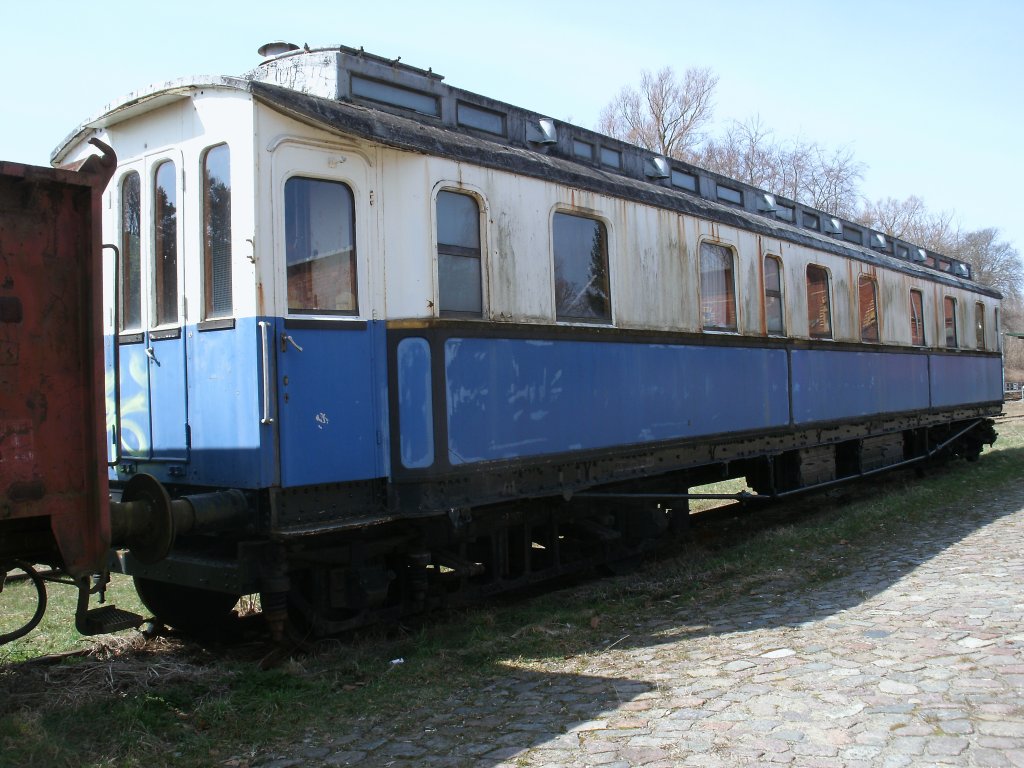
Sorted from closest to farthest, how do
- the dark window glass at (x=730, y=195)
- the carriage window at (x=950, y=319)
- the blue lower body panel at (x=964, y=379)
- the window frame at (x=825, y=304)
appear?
1. the dark window glass at (x=730, y=195)
2. the window frame at (x=825, y=304)
3. the blue lower body panel at (x=964, y=379)
4. the carriage window at (x=950, y=319)

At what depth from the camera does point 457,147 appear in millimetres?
5812

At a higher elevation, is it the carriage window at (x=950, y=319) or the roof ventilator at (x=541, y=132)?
the roof ventilator at (x=541, y=132)

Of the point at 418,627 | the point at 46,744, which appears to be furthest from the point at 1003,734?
the point at 46,744

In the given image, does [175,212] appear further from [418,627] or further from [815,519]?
[815,519]

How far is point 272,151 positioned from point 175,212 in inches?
35.1

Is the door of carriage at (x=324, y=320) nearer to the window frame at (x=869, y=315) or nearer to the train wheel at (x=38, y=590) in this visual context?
the train wheel at (x=38, y=590)

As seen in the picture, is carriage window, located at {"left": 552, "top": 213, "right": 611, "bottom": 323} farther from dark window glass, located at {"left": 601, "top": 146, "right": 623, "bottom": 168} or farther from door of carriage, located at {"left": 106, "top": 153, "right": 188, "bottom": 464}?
door of carriage, located at {"left": 106, "top": 153, "right": 188, "bottom": 464}

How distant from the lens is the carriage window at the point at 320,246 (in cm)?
523

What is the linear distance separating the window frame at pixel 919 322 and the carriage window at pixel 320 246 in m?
9.98

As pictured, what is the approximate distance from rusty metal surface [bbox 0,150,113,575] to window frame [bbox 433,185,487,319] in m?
2.07

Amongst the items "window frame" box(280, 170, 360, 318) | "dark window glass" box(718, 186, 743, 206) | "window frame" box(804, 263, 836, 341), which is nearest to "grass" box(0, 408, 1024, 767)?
"window frame" box(280, 170, 360, 318)

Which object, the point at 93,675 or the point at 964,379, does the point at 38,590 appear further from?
the point at 964,379

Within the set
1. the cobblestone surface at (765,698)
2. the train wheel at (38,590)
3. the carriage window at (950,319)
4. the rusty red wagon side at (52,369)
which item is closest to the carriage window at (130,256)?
the rusty red wagon side at (52,369)

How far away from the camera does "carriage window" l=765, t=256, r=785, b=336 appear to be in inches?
365
